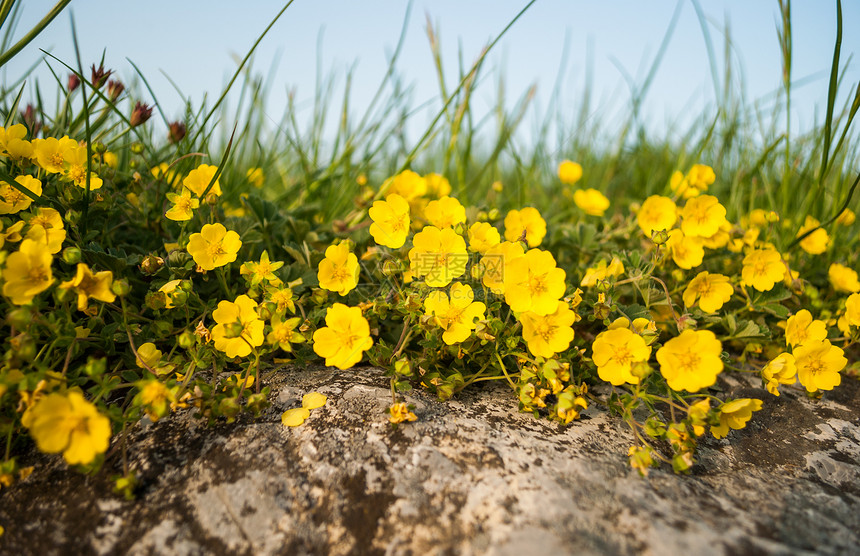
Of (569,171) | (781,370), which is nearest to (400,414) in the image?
(781,370)

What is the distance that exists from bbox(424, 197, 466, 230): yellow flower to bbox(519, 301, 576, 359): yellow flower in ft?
1.62

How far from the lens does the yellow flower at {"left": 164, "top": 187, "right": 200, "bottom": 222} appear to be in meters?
1.76

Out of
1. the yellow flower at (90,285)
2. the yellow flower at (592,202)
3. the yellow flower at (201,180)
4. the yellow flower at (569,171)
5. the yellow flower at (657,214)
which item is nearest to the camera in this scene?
the yellow flower at (90,285)

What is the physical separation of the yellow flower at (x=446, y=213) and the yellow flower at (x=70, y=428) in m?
1.18

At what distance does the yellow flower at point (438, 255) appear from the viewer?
165 cm

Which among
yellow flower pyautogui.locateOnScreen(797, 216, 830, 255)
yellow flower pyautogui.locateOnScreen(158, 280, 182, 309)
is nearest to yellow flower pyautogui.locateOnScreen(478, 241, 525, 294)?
yellow flower pyautogui.locateOnScreen(158, 280, 182, 309)

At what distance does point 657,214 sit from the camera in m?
2.21

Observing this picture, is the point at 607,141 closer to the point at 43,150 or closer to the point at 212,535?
the point at 43,150

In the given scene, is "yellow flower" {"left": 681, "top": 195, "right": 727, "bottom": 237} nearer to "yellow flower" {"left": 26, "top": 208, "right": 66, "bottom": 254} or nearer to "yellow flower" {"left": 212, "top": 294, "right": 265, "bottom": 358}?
"yellow flower" {"left": 212, "top": 294, "right": 265, "bottom": 358}

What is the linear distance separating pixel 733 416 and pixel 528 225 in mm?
954

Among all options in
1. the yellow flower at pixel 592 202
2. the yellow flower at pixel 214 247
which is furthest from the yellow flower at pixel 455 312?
the yellow flower at pixel 592 202

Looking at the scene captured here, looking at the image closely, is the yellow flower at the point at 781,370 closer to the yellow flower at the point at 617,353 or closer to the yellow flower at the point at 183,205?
the yellow flower at the point at 617,353

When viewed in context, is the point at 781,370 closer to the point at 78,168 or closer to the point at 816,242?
the point at 816,242

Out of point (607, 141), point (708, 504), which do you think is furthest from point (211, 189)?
point (607, 141)
